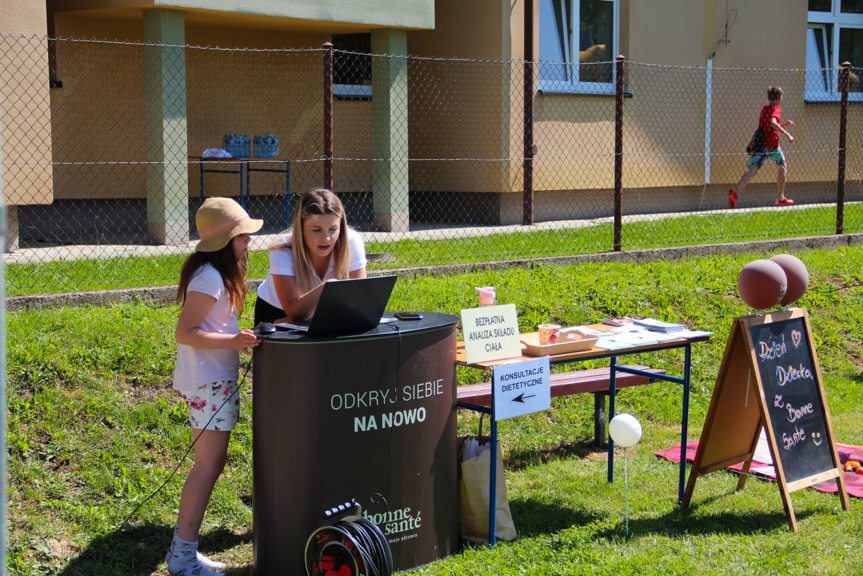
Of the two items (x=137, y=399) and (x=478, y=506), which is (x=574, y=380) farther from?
(x=137, y=399)

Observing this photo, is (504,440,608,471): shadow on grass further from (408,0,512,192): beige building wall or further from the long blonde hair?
(408,0,512,192): beige building wall

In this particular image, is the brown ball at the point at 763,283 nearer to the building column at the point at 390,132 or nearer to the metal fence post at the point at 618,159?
the metal fence post at the point at 618,159

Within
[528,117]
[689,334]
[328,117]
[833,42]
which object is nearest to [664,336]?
[689,334]

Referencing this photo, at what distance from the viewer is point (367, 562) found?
12.1 ft

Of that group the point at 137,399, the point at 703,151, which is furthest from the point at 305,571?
the point at 703,151

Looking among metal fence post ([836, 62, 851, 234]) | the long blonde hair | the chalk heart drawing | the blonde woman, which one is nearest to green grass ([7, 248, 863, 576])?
the chalk heart drawing

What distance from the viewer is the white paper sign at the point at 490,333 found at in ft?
14.4

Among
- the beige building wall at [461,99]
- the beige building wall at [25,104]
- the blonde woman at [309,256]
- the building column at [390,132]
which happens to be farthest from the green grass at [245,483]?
the beige building wall at [461,99]

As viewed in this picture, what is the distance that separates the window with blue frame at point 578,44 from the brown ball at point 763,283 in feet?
28.9

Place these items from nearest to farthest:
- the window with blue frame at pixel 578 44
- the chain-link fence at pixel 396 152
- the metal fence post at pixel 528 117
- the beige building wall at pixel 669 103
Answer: the chain-link fence at pixel 396 152 < the metal fence post at pixel 528 117 < the beige building wall at pixel 669 103 < the window with blue frame at pixel 578 44

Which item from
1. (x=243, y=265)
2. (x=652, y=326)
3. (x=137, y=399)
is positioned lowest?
(x=137, y=399)

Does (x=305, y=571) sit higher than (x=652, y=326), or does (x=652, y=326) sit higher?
(x=652, y=326)

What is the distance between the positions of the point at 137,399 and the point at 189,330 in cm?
189

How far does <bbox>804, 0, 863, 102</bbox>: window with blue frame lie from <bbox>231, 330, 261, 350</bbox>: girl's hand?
14804 millimetres
